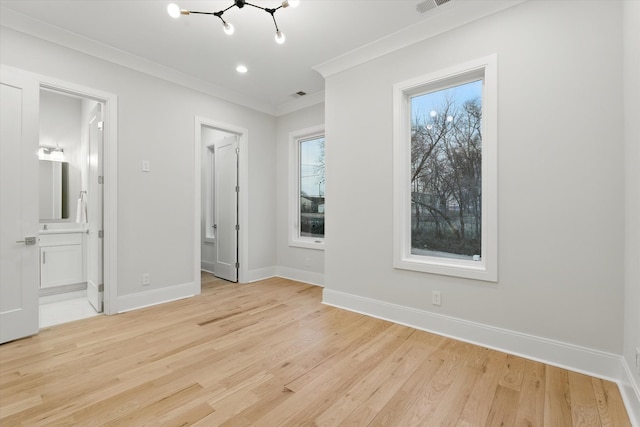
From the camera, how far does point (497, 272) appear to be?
2.40 m

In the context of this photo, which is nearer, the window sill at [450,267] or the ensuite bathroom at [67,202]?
the window sill at [450,267]

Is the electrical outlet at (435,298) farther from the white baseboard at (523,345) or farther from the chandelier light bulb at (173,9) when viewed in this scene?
the chandelier light bulb at (173,9)

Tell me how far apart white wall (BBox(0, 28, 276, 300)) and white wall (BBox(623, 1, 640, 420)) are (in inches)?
165

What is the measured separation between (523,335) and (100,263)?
419 cm

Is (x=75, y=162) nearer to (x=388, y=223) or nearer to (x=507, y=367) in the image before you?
(x=388, y=223)

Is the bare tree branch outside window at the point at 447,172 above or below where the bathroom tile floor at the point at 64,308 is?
above

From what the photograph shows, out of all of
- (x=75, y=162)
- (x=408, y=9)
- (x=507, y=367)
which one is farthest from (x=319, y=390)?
(x=75, y=162)

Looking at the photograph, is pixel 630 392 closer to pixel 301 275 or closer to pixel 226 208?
pixel 301 275

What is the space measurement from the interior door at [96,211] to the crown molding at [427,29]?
2.76 metres

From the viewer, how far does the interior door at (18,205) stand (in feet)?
8.18

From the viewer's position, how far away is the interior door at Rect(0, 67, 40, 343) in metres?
2.49

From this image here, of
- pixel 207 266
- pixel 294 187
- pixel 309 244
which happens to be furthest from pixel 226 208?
pixel 309 244

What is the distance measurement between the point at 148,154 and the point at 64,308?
209cm

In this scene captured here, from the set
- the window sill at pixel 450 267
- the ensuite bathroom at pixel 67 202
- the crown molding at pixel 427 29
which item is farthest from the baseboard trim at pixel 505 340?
the ensuite bathroom at pixel 67 202
